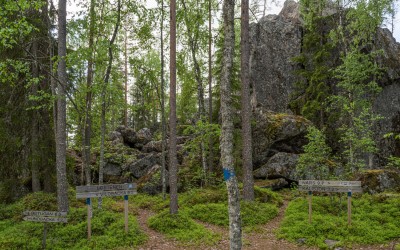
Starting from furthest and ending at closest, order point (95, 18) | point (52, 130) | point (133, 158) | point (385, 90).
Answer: point (385, 90)
point (133, 158)
point (52, 130)
point (95, 18)

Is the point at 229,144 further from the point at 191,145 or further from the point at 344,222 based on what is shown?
the point at 191,145

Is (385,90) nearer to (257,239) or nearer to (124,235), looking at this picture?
(257,239)

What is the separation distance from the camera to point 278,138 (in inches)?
741

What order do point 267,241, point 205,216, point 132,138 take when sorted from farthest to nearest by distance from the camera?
point 132,138, point 205,216, point 267,241

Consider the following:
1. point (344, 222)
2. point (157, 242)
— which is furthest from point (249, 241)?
point (344, 222)

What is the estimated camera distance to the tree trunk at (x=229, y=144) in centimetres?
604

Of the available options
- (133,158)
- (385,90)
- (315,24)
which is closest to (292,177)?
(133,158)

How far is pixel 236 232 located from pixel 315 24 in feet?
75.8

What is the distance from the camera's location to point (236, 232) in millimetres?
6012

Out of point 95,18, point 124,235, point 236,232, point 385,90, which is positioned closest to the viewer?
point 236,232

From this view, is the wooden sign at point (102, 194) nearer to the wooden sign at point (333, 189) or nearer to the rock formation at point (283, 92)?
the wooden sign at point (333, 189)

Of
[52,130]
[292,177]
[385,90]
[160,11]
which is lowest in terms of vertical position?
[292,177]

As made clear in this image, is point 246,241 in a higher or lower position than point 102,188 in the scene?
lower

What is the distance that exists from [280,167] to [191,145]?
18.7 ft
